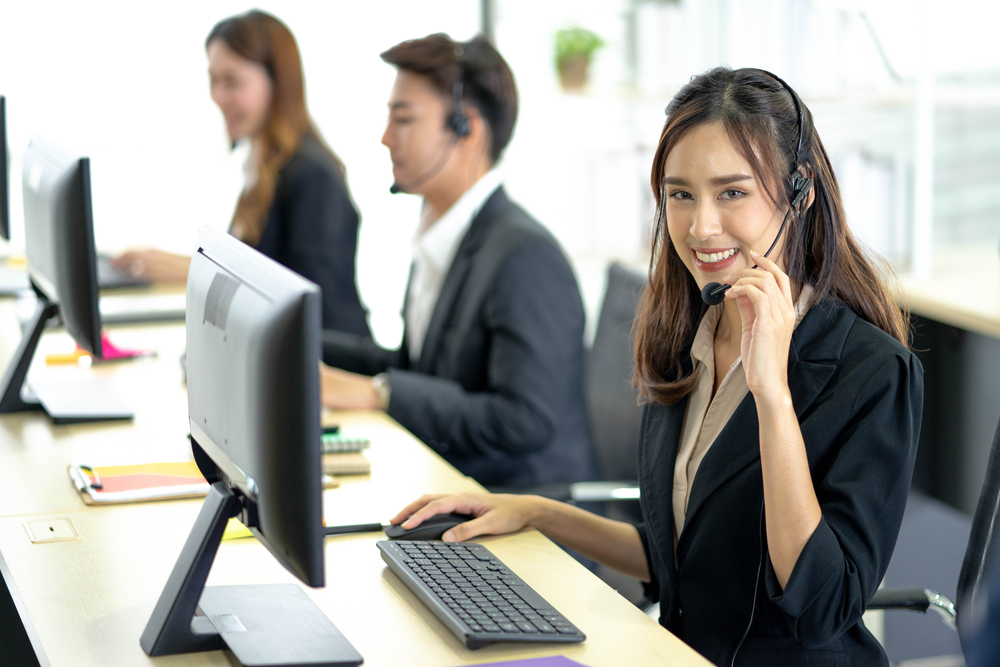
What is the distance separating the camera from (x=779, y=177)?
129 centimetres

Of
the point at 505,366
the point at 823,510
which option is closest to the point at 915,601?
the point at 823,510

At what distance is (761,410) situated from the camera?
1172mm

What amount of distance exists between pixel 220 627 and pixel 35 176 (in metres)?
1.22

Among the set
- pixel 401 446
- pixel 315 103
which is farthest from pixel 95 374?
pixel 315 103

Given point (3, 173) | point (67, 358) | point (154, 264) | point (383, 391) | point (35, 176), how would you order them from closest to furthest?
1. point (35, 176)
2. point (383, 391)
3. point (67, 358)
4. point (3, 173)
5. point (154, 264)

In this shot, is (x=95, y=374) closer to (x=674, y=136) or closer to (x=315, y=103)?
(x=674, y=136)

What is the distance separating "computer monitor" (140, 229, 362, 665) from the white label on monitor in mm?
926

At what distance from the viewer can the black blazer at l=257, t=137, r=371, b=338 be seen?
2896mm

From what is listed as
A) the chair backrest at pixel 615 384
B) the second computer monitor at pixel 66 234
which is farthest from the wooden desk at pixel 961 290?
the second computer monitor at pixel 66 234

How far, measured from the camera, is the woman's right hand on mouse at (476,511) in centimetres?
140

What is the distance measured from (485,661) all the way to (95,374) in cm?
153

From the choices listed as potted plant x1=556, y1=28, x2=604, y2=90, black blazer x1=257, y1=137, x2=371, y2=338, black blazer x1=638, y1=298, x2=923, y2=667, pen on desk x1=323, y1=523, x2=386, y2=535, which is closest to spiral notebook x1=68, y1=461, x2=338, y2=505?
pen on desk x1=323, y1=523, x2=386, y2=535

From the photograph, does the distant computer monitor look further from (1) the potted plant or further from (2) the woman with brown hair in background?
(1) the potted plant

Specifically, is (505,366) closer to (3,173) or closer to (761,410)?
(761,410)
